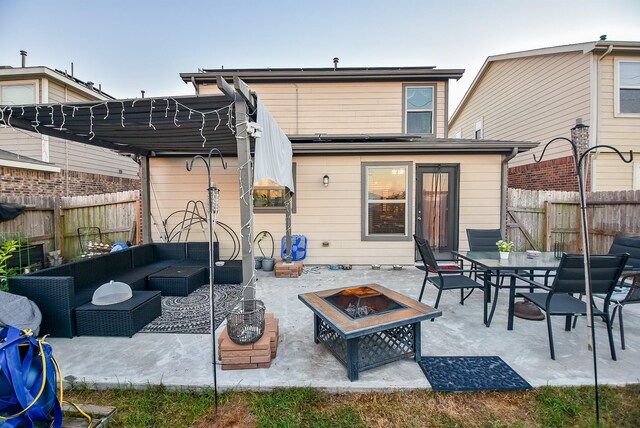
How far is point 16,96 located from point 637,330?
1437 cm

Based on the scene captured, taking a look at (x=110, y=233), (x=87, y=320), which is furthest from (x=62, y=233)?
(x=87, y=320)

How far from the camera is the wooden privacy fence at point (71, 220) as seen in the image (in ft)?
18.7

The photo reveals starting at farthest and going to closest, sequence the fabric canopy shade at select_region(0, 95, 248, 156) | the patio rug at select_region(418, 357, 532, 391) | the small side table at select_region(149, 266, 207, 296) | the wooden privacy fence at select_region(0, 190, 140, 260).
A: 1. the wooden privacy fence at select_region(0, 190, 140, 260)
2. the small side table at select_region(149, 266, 207, 296)
3. the fabric canopy shade at select_region(0, 95, 248, 156)
4. the patio rug at select_region(418, 357, 532, 391)

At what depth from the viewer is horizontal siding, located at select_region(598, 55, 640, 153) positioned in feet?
22.3

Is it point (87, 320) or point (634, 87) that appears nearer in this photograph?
point (87, 320)

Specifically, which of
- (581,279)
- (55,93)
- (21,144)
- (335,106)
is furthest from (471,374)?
(21,144)

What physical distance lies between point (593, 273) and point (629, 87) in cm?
753

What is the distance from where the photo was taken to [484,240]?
474 centimetres

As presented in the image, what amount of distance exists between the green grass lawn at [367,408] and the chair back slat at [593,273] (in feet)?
Result: 2.73

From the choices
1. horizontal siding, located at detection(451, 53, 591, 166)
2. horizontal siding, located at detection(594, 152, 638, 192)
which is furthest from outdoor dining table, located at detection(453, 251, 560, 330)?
horizontal siding, located at detection(451, 53, 591, 166)

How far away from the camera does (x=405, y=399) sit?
2.17 metres

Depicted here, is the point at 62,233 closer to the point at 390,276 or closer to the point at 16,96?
the point at 16,96

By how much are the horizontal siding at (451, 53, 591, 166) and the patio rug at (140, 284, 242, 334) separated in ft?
29.4

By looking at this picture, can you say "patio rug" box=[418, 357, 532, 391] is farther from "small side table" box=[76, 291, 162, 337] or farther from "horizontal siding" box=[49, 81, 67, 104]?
"horizontal siding" box=[49, 81, 67, 104]
